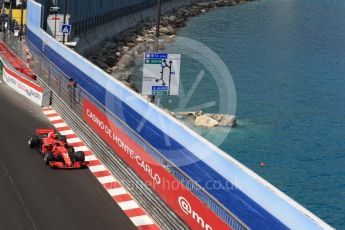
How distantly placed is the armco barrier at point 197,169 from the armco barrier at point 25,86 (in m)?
6.54

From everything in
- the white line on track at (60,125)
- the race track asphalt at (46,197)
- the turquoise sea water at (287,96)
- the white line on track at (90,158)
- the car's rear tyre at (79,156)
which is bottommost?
the turquoise sea water at (287,96)

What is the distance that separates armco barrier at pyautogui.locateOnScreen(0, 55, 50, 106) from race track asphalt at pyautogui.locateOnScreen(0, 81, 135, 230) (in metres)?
6.06

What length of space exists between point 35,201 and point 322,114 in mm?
40017

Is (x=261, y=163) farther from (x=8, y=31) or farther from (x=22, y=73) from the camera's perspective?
(x=8, y=31)

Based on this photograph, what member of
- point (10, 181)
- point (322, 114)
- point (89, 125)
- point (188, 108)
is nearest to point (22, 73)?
point (89, 125)

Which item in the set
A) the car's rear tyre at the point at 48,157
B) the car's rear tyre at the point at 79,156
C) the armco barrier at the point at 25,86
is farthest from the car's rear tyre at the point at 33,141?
the armco barrier at the point at 25,86

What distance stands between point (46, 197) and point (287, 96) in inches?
1724

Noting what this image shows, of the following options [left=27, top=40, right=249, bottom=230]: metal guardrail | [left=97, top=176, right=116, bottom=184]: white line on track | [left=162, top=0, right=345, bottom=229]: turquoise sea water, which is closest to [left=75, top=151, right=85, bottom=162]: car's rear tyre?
[left=27, top=40, right=249, bottom=230]: metal guardrail

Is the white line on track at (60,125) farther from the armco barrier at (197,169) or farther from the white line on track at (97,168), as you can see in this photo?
the white line on track at (97,168)

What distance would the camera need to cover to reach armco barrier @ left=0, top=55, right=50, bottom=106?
32.9 m

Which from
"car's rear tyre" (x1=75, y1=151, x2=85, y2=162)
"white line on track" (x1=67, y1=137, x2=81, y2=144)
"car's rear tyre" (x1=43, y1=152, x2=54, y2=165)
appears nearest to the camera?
"car's rear tyre" (x1=43, y1=152, x2=54, y2=165)

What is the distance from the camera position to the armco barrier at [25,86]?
32.9m

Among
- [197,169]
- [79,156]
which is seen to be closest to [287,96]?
[79,156]

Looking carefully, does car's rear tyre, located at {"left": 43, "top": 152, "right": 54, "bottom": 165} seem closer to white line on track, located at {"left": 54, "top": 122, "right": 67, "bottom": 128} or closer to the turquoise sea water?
white line on track, located at {"left": 54, "top": 122, "right": 67, "bottom": 128}
